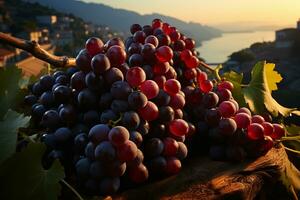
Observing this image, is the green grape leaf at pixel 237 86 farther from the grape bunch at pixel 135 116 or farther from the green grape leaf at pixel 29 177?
the green grape leaf at pixel 29 177

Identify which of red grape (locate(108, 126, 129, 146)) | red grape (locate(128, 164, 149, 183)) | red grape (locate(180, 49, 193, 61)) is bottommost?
red grape (locate(128, 164, 149, 183))

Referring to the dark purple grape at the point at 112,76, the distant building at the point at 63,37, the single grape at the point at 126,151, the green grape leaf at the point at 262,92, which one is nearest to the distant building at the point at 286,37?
the distant building at the point at 63,37

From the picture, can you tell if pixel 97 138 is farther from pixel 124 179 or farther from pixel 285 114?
pixel 285 114

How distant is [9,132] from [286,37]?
44.4 m

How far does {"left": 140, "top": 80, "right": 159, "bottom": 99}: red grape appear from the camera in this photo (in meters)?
0.88

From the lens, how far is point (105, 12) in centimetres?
14825

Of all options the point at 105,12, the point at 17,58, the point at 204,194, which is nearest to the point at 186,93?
the point at 204,194

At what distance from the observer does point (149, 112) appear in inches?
33.5

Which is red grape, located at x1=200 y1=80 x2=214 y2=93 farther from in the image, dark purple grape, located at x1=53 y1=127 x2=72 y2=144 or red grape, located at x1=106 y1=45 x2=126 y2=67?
dark purple grape, located at x1=53 y1=127 x2=72 y2=144

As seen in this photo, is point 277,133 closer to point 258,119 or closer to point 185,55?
point 258,119

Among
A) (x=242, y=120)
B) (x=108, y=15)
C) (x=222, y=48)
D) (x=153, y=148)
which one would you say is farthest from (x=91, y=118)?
(x=108, y=15)

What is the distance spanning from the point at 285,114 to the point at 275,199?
1.05 ft

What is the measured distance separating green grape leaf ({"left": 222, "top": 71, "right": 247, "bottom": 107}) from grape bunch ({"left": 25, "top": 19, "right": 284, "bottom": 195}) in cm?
10

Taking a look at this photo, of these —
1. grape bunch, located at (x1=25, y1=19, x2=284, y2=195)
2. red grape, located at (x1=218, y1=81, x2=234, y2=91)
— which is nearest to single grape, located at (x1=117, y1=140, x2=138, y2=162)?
grape bunch, located at (x1=25, y1=19, x2=284, y2=195)
